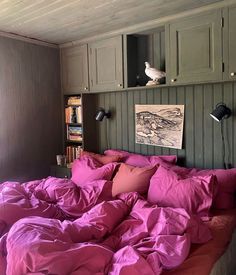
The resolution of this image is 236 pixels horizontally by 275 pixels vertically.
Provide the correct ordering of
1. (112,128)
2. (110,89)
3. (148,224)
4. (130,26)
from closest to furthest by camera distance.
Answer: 1. (148,224)
2. (130,26)
3. (110,89)
4. (112,128)

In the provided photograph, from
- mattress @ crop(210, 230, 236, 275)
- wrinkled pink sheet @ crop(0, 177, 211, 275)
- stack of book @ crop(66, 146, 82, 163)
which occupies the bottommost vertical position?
mattress @ crop(210, 230, 236, 275)

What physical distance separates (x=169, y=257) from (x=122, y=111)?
2.04m

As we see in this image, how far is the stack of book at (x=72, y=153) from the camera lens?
3548mm

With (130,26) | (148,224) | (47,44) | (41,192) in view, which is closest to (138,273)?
(148,224)

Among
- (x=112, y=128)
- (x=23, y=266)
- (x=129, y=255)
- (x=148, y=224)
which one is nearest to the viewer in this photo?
(x=23, y=266)

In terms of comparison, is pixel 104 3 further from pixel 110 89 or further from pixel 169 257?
pixel 169 257

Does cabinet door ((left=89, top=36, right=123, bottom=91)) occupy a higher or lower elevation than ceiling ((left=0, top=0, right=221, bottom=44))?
lower

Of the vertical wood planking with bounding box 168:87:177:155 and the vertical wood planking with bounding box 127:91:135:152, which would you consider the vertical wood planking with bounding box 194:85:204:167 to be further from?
the vertical wood planking with bounding box 127:91:135:152

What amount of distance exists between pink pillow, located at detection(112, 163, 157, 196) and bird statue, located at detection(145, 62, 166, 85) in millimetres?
848

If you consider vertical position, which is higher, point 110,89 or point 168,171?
point 110,89

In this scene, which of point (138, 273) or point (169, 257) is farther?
point (169, 257)

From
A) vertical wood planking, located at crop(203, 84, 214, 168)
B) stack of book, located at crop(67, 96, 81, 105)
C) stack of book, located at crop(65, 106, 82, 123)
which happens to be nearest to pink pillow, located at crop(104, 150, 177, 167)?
vertical wood planking, located at crop(203, 84, 214, 168)

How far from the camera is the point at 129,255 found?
1437 mm

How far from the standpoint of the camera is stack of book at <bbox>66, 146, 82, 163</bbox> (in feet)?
11.6
